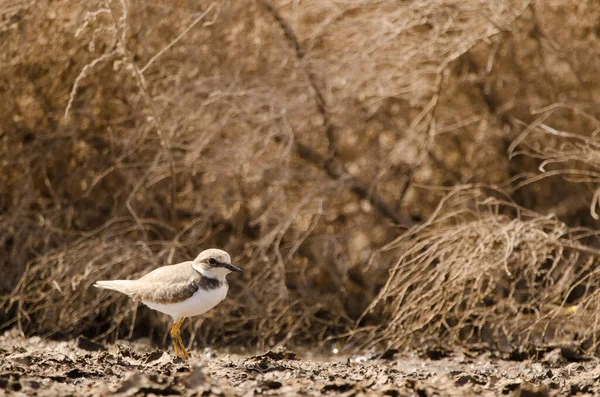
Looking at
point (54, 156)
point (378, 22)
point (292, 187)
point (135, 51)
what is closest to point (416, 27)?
point (378, 22)

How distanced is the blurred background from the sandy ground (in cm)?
97

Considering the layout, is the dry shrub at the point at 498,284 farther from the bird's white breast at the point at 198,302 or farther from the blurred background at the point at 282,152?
the bird's white breast at the point at 198,302

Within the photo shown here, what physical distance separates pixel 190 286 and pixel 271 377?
82 centimetres

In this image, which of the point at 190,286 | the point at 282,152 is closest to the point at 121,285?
the point at 190,286

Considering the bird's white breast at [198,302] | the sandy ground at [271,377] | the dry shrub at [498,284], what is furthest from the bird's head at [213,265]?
the dry shrub at [498,284]

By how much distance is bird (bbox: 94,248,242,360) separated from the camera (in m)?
6.31

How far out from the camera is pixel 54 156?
920cm

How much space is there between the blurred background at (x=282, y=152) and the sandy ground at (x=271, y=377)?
966 millimetres

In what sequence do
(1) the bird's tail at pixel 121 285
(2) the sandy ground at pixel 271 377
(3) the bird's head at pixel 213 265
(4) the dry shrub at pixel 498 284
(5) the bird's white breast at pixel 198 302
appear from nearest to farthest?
(2) the sandy ground at pixel 271 377, (5) the bird's white breast at pixel 198 302, (3) the bird's head at pixel 213 265, (1) the bird's tail at pixel 121 285, (4) the dry shrub at pixel 498 284

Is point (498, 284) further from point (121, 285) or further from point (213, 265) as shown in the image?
point (121, 285)

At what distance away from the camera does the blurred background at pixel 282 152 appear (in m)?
8.42

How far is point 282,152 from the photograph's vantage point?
9.16 metres

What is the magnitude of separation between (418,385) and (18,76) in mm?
5161

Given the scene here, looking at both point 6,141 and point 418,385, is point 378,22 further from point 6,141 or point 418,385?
point 418,385
